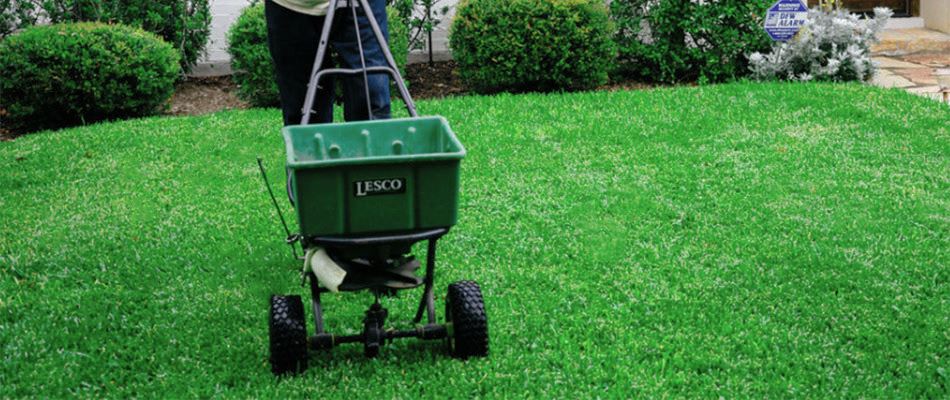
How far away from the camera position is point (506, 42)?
800 cm

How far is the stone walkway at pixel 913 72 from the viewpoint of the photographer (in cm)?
824

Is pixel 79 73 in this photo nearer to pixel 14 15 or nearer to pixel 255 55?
pixel 255 55

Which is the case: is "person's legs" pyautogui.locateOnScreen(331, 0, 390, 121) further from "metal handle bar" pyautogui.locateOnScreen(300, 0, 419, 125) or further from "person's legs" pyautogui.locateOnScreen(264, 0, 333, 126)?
"metal handle bar" pyautogui.locateOnScreen(300, 0, 419, 125)

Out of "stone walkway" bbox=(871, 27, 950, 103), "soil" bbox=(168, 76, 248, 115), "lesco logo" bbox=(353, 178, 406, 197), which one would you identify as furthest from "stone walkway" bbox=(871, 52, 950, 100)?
"lesco logo" bbox=(353, 178, 406, 197)

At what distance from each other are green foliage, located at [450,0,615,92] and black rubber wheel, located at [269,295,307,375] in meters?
4.77

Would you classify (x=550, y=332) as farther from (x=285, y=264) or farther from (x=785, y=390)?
(x=285, y=264)

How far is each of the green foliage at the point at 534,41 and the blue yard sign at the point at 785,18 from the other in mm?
1211

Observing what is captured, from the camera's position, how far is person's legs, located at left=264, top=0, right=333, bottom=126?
14.1 feet

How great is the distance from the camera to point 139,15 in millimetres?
8672

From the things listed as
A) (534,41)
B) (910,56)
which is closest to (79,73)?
(534,41)

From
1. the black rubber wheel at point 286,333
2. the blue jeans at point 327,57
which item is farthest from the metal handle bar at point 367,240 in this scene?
the blue jeans at point 327,57

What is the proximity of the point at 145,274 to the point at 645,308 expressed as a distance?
86.4 inches

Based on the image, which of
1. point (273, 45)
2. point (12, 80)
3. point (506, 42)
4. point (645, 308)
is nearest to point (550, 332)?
point (645, 308)

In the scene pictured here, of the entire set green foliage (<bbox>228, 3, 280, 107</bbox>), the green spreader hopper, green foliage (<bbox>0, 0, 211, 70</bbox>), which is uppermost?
green foliage (<bbox>0, 0, 211, 70</bbox>)
